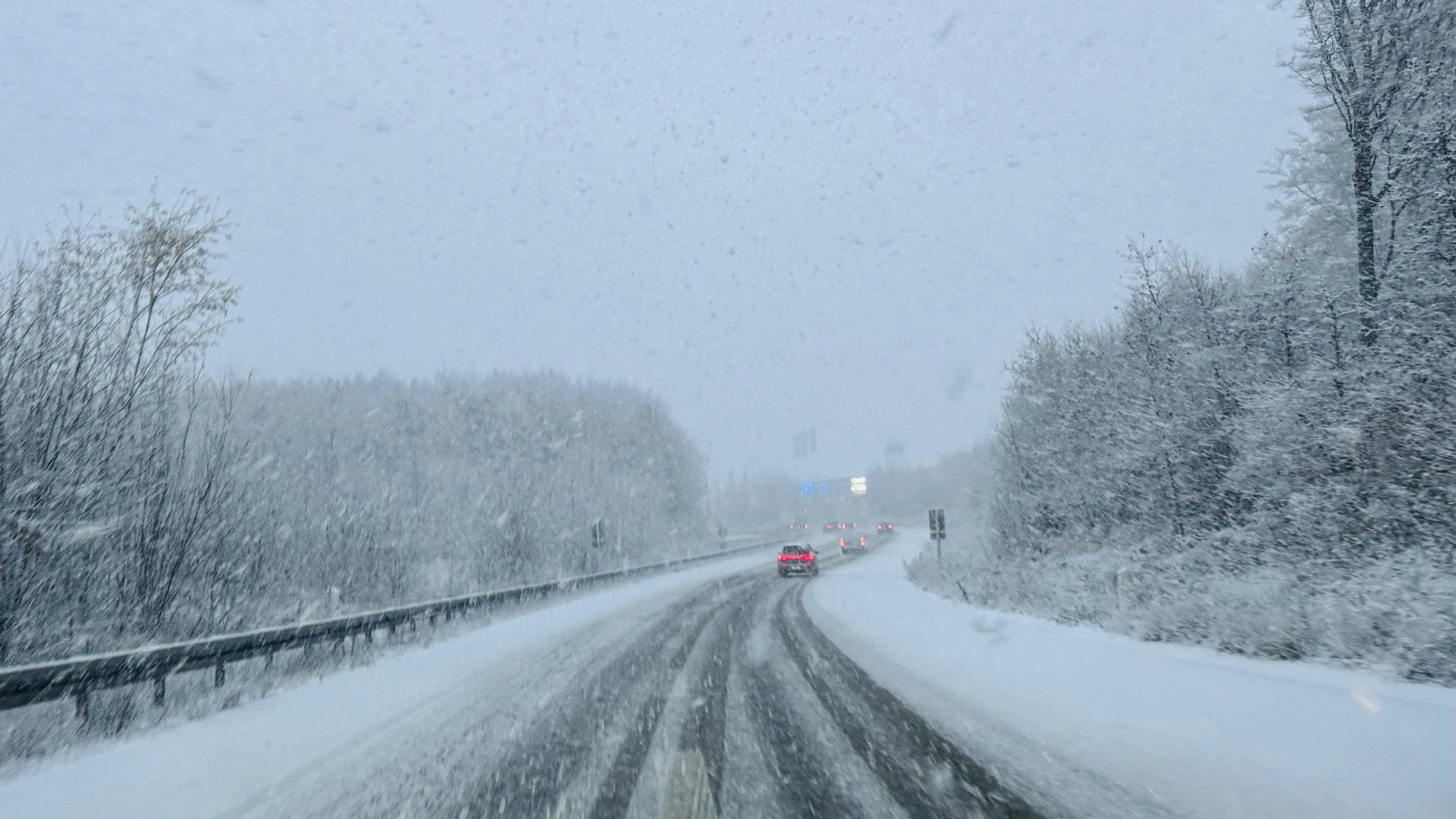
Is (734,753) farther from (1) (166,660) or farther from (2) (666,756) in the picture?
(1) (166,660)

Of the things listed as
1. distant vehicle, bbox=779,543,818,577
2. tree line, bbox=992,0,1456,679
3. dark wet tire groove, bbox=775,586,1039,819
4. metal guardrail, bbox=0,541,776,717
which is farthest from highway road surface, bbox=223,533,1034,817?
distant vehicle, bbox=779,543,818,577

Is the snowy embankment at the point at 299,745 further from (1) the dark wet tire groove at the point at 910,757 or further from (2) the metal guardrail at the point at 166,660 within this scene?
(1) the dark wet tire groove at the point at 910,757

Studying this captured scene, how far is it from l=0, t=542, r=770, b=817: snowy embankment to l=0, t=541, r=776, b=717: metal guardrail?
68 cm

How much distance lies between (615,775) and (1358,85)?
1642 cm

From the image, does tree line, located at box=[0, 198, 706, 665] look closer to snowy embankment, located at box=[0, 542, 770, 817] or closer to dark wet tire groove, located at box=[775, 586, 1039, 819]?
snowy embankment, located at box=[0, 542, 770, 817]

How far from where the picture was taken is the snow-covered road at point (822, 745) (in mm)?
4812

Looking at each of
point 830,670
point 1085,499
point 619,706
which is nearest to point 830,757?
point 619,706

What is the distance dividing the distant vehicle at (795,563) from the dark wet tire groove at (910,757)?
24.8 metres

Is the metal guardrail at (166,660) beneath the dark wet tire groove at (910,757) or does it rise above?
A: above

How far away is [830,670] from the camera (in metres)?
10.1

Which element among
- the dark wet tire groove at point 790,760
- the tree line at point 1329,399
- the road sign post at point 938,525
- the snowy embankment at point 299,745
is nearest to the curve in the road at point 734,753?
the dark wet tire groove at point 790,760

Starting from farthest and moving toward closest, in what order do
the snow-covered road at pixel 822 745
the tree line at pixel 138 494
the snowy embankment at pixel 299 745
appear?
the tree line at pixel 138 494
the snowy embankment at pixel 299 745
the snow-covered road at pixel 822 745

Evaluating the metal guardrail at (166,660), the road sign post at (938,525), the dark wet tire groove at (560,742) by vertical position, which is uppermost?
the road sign post at (938,525)

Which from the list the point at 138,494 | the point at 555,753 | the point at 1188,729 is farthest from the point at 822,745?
the point at 138,494
